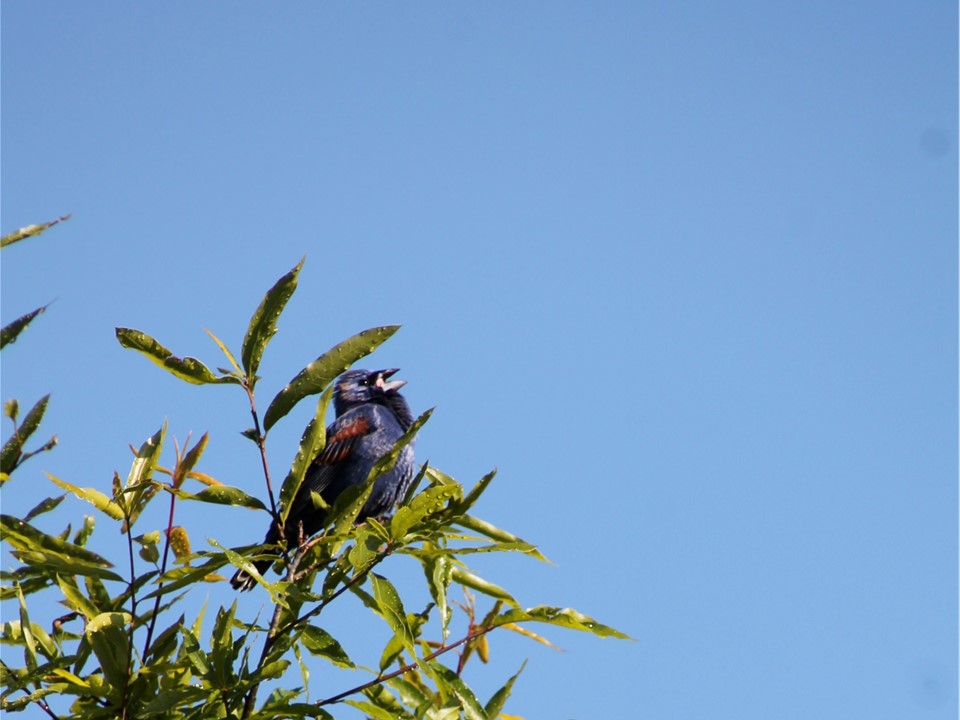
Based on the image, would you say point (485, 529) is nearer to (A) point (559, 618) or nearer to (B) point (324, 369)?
(A) point (559, 618)

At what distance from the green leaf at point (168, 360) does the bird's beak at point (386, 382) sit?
363 centimetres

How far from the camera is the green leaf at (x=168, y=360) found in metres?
2.98

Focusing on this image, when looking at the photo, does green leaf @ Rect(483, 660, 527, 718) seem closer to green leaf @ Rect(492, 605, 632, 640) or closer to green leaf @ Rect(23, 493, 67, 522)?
green leaf @ Rect(492, 605, 632, 640)

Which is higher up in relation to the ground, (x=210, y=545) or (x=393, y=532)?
(x=393, y=532)

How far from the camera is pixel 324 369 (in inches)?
118

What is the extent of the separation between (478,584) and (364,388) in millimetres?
3608

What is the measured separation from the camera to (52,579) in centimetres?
316

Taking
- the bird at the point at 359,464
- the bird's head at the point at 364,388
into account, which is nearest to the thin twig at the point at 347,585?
the bird at the point at 359,464

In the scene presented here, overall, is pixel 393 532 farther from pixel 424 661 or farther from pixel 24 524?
pixel 24 524

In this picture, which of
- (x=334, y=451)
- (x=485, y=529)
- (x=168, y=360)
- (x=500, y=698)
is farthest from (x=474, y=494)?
(x=334, y=451)

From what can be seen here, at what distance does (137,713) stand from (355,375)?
4230mm

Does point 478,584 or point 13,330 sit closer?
point 13,330

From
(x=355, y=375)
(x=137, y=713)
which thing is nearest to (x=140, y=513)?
(x=137, y=713)

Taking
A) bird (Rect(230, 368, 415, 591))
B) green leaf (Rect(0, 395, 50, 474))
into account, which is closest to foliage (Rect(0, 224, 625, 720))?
green leaf (Rect(0, 395, 50, 474))
